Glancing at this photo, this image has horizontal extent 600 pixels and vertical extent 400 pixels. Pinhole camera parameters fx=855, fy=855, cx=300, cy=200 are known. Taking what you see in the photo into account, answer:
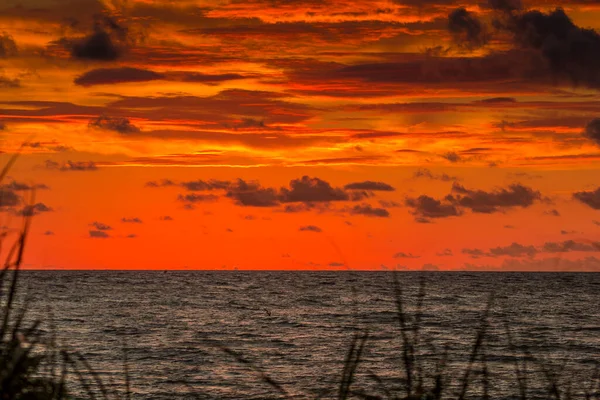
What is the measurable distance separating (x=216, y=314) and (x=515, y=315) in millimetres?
31367

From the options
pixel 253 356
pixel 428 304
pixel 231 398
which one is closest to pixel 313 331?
pixel 253 356

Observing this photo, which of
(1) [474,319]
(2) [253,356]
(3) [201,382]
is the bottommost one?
(1) [474,319]

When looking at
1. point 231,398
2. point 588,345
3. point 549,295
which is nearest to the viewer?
point 231,398

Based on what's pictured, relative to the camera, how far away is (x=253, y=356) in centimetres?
4969

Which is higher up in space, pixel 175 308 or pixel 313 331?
pixel 313 331

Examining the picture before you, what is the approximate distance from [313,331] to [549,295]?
2981 inches

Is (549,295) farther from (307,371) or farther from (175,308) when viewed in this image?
(307,371)

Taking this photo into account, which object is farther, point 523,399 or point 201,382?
point 201,382

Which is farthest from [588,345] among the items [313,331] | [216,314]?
[216,314]

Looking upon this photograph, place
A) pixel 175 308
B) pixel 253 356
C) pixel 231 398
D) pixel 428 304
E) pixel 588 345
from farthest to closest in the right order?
pixel 428 304 → pixel 175 308 → pixel 588 345 → pixel 253 356 → pixel 231 398

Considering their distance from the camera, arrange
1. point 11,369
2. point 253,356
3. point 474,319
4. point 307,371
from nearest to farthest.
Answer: point 11,369 → point 307,371 → point 253,356 → point 474,319

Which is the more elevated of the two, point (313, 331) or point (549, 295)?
point (313, 331)

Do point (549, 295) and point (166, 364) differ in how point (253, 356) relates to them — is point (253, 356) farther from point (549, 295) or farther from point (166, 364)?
point (549, 295)

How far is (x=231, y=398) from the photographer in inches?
1315
